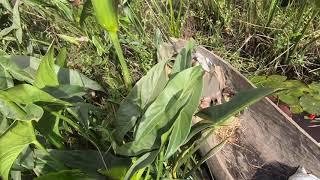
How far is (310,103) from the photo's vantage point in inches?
56.8

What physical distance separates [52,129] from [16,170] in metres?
0.12

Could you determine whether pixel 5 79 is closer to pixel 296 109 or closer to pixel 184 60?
pixel 184 60

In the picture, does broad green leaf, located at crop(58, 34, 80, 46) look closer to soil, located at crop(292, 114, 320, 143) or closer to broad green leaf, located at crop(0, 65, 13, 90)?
broad green leaf, located at crop(0, 65, 13, 90)

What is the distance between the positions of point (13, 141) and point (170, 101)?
0.31 meters

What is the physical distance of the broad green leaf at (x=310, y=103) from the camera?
1.43 meters

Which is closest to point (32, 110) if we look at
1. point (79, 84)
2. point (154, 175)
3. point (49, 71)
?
point (49, 71)

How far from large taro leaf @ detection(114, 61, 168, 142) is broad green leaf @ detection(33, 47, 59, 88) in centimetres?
17

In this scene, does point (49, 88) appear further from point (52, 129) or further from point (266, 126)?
point (266, 126)

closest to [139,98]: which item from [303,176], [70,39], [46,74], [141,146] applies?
[141,146]

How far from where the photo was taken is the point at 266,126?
1396 mm

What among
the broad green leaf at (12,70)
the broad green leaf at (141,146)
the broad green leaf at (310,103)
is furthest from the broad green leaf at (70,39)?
the broad green leaf at (310,103)

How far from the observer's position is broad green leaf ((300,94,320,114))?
1.43 meters

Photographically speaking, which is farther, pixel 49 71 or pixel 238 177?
pixel 238 177

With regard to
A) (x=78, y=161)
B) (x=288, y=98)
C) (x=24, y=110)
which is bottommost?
(x=288, y=98)
